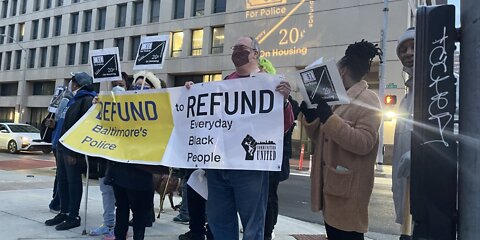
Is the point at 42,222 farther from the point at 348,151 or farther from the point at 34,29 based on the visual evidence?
the point at 34,29

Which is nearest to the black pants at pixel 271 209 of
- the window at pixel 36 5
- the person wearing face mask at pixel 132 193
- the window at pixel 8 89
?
the person wearing face mask at pixel 132 193

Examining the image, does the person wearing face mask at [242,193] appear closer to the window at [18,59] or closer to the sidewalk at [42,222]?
the sidewalk at [42,222]

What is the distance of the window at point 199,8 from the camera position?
105 feet

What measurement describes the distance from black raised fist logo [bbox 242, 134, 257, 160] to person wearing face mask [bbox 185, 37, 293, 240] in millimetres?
126

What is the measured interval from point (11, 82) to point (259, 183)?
51.2m

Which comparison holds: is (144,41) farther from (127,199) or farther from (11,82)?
(11,82)

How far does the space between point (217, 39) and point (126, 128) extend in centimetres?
2737

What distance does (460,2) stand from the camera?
60.8 inches

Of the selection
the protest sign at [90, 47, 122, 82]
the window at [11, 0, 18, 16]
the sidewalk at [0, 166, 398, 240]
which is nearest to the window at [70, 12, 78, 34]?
the window at [11, 0, 18, 16]

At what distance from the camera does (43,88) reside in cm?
4366

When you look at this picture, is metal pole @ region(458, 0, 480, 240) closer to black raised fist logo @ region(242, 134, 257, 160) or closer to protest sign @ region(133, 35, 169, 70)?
black raised fist logo @ region(242, 134, 257, 160)

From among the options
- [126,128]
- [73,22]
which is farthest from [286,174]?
[73,22]

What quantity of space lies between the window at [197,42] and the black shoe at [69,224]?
27245 millimetres

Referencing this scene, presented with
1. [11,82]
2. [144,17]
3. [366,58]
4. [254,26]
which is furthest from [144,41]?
[11,82]
